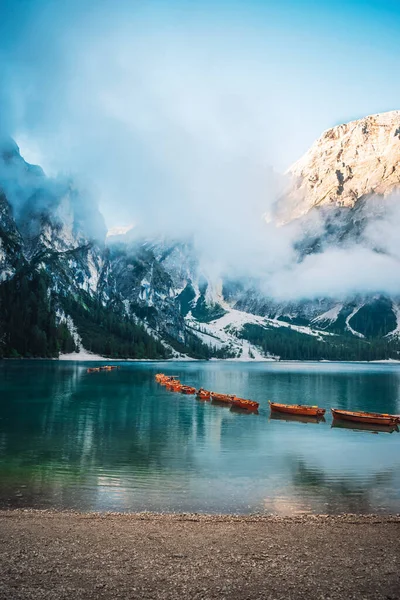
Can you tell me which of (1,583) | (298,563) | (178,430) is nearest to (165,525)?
(298,563)

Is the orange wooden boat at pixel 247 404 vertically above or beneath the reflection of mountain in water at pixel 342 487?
above

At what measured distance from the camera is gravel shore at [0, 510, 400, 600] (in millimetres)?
15898

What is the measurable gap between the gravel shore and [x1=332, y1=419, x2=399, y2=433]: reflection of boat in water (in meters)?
48.2

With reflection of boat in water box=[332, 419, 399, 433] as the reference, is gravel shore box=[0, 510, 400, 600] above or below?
above

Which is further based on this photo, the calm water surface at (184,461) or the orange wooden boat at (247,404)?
the orange wooden boat at (247,404)

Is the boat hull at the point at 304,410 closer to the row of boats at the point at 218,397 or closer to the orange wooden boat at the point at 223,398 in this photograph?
the row of boats at the point at 218,397

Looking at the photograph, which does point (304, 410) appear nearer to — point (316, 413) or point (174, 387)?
point (316, 413)

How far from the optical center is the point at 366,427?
72500 millimetres

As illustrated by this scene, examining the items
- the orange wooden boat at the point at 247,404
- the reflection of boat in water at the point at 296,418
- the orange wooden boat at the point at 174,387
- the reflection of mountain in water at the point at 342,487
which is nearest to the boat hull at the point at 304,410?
the reflection of boat in water at the point at 296,418

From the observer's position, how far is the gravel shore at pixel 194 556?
1590 cm

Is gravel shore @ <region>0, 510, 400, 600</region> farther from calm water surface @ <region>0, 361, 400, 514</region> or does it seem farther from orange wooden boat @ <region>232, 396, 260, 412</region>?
orange wooden boat @ <region>232, 396, 260, 412</region>

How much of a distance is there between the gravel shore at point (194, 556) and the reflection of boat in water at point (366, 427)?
48.2m

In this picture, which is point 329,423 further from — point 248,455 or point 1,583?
point 1,583

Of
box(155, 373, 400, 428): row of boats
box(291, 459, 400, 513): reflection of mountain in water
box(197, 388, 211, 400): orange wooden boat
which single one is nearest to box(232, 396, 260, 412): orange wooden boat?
box(155, 373, 400, 428): row of boats
